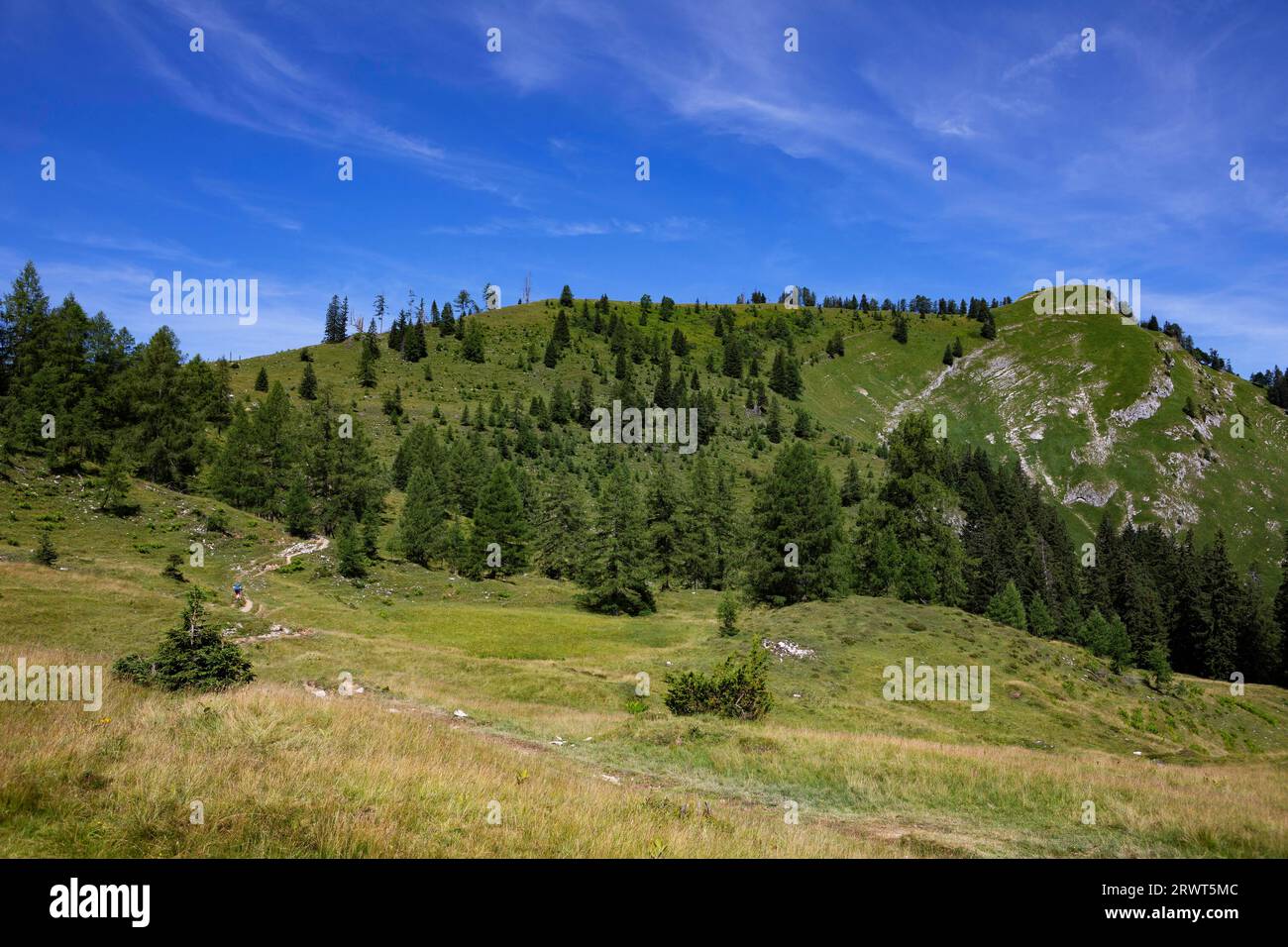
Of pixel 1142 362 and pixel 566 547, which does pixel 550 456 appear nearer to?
pixel 566 547

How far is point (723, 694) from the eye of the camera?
27.0 meters

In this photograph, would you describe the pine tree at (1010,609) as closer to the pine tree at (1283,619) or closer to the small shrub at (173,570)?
the pine tree at (1283,619)

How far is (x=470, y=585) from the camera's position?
6588cm

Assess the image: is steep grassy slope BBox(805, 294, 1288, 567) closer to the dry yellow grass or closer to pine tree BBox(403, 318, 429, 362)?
pine tree BBox(403, 318, 429, 362)

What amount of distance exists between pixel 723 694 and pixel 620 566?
37.3 meters

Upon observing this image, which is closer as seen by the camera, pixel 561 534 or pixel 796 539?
pixel 796 539

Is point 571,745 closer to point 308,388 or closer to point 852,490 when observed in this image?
point 852,490

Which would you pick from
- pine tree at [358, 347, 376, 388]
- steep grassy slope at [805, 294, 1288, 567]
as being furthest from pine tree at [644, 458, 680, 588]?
steep grassy slope at [805, 294, 1288, 567]

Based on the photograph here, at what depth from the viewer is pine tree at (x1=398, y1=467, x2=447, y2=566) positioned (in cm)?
6862

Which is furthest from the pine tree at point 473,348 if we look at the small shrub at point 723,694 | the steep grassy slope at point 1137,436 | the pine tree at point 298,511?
the small shrub at point 723,694

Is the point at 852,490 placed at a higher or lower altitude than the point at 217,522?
higher

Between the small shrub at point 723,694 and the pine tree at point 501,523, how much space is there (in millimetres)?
46765

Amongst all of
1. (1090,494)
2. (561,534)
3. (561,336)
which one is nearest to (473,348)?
(561,336)
